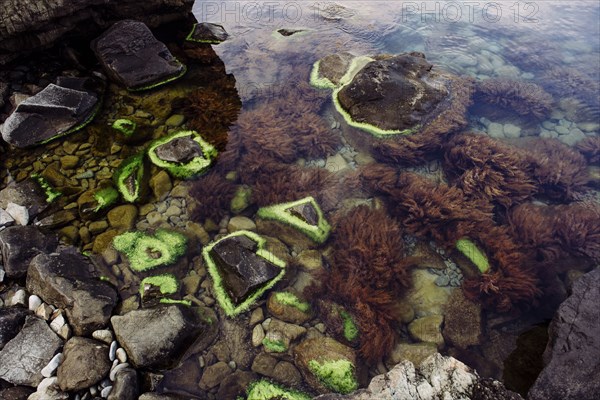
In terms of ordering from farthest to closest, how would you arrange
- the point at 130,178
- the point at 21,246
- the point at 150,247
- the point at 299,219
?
the point at 130,178 → the point at 299,219 → the point at 150,247 → the point at 21,246

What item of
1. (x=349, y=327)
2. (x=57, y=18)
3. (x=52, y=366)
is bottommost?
(x=349, y=327)

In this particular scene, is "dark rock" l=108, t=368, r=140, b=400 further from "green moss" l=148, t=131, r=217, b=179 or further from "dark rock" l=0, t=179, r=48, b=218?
"green moss" l=148, t=131, r=217, b=179

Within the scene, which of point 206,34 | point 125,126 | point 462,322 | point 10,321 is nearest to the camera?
point 10,321

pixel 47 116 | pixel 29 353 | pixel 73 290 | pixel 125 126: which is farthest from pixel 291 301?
pixel 47 116

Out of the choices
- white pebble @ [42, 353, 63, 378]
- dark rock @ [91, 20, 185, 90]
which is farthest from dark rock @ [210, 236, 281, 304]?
dark rock @ [91, 20, 185, 90]

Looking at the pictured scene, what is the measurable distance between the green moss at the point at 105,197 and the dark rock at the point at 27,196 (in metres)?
0.78

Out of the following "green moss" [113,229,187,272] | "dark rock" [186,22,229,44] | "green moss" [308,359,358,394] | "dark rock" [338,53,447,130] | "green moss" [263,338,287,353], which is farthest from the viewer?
"dark rock" [186,22,229,44]

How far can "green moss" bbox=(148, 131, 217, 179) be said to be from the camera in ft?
22.1

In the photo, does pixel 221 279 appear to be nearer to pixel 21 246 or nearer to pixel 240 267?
pixel 240 267

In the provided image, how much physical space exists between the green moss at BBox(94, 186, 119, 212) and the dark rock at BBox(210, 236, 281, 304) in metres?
2.04

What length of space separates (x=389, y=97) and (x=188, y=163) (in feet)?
15.3

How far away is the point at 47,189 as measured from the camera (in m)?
6.13

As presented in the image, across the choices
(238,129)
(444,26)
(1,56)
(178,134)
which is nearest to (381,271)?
(238,129)

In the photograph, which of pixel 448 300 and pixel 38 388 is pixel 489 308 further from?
pixel 38 388
